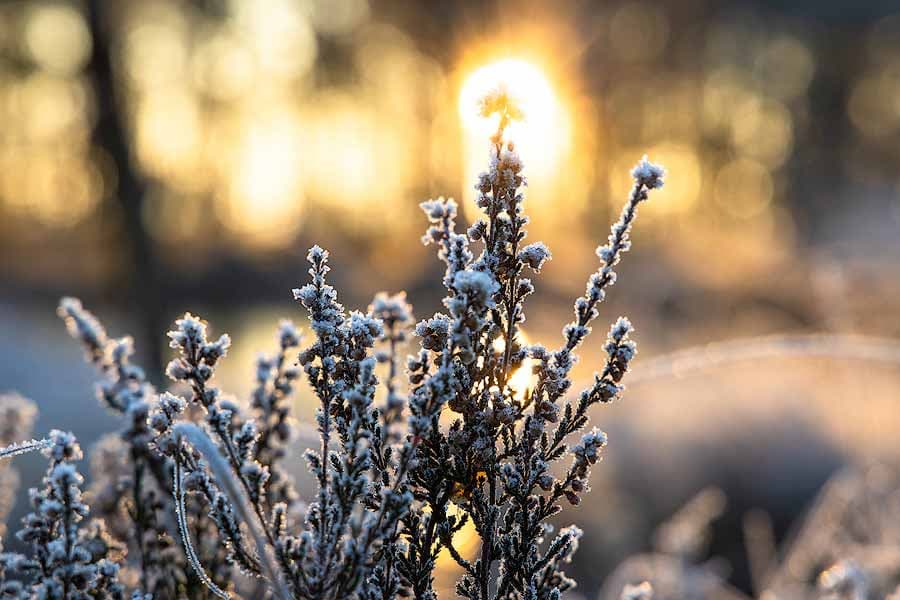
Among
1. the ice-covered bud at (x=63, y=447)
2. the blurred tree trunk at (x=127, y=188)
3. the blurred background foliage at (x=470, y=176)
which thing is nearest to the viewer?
the ice-covered bud at (x=63, y=447)

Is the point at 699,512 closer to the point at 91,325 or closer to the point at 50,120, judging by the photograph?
the point at 91,325

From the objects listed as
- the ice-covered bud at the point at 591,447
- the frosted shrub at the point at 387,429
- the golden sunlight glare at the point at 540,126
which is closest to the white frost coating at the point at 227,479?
the frosted shrub at the point at 387,429

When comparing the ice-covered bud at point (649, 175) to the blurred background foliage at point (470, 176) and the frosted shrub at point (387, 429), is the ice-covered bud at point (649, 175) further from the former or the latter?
the blurred background foliage at point (470, 176)

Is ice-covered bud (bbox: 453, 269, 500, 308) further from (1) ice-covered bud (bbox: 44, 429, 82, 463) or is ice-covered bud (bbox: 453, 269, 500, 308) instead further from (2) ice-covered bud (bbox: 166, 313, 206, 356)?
(1) ice-covered bud (bbox: 44, 429, 82, 463)

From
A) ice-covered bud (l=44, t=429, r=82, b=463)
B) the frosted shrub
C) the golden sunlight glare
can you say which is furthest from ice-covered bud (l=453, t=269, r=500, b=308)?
the golden sunlight glare

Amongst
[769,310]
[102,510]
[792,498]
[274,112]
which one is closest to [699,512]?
[102,510]

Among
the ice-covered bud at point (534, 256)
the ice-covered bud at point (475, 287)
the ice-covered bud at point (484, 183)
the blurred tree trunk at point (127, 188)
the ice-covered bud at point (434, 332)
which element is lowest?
the ice-covered bud at point (475, 287)

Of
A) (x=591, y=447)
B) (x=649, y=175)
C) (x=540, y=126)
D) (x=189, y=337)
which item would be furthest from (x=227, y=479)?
(x=540, y=126)
